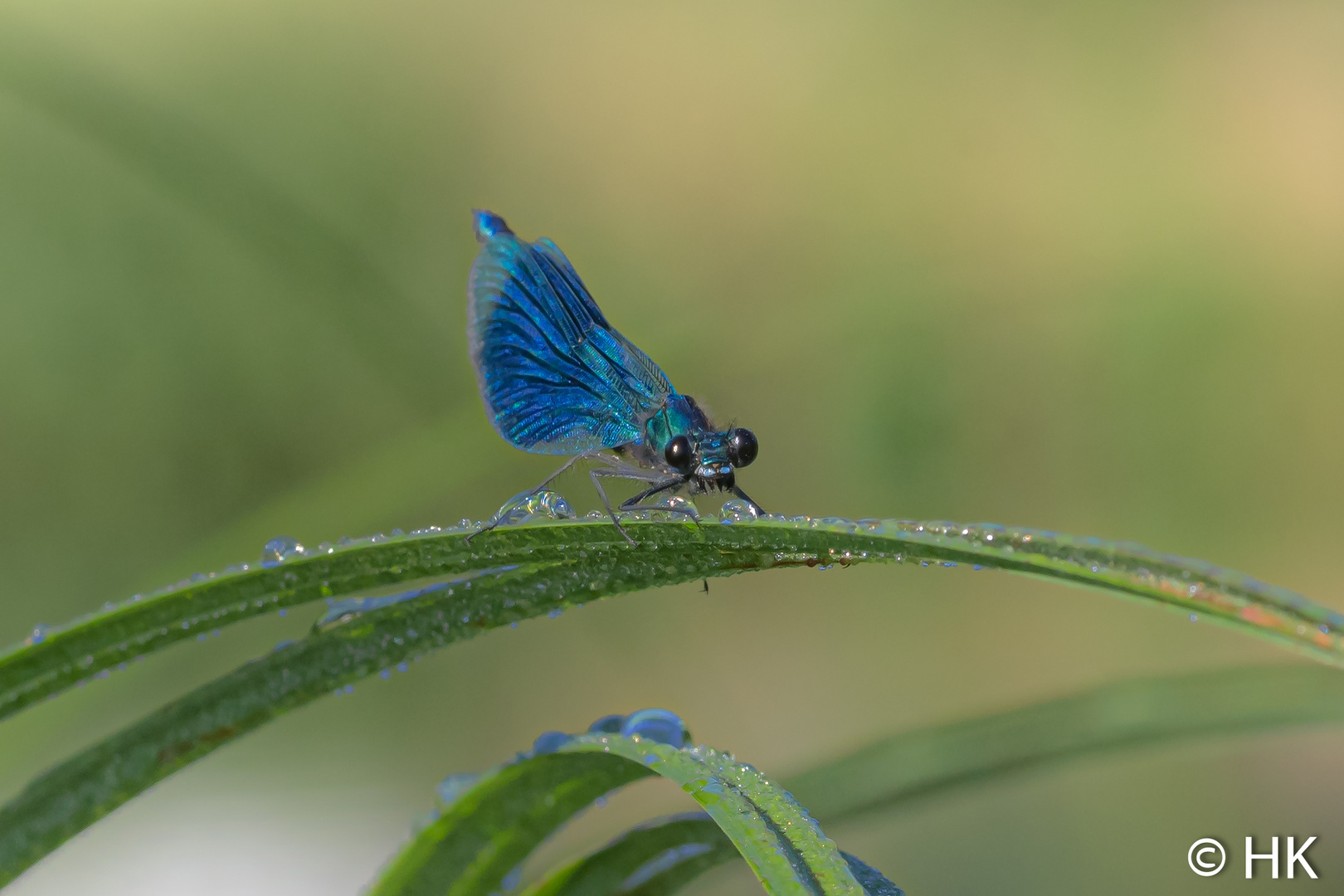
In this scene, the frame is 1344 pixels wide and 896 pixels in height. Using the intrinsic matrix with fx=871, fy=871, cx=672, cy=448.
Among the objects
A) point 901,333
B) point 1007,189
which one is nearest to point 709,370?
point 901,333

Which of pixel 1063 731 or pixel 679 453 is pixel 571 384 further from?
pixel 1063 731

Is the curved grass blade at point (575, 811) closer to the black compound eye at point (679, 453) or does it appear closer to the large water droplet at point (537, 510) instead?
the large water droplet at point (537, 510)

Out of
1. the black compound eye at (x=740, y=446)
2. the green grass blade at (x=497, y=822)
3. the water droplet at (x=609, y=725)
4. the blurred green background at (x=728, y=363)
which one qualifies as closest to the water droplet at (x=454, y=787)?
the green grass blade at (x=497, y=822)

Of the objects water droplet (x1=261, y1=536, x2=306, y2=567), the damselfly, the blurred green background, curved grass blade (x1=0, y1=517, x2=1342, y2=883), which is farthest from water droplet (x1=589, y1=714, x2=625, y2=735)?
the blurred green background

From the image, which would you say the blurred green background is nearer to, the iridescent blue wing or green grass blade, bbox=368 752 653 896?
the iridescent blue wing

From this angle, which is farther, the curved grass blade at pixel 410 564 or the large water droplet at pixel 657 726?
the large water droplet at pixel 657 726

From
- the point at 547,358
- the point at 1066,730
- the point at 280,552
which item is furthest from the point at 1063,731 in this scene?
the point at 547,358
